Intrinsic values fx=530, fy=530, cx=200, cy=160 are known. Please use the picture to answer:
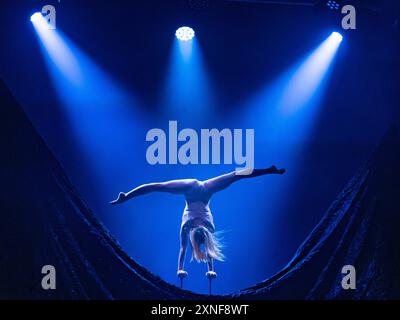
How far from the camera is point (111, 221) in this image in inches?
128

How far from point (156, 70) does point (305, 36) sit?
1025mm

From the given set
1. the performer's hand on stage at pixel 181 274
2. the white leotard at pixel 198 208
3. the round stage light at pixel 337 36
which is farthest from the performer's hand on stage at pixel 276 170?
the round stage light at pixel 337 36

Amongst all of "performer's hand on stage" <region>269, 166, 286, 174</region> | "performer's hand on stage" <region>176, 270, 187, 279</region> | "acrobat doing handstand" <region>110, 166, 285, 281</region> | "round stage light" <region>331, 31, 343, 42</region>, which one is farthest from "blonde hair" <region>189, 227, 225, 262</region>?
"round stage light" <region>331, 31, 343, 42</region>

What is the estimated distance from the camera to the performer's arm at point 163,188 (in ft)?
10.5

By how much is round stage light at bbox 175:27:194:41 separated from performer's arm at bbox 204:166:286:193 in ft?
3.12

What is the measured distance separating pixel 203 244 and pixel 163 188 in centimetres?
42

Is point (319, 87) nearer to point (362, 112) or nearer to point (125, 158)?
point (362, 112)

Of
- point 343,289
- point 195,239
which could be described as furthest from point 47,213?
point 343,289

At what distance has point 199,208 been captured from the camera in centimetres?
320

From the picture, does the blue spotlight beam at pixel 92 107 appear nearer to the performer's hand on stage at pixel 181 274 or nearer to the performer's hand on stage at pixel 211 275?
the performer's hand on stage at pixel 181 274

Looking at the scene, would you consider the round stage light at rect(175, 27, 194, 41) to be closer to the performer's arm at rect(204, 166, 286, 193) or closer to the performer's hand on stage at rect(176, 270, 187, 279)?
the performer's arm at rect(204, 166, 286, 193)

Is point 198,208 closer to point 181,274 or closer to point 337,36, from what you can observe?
point 181,274

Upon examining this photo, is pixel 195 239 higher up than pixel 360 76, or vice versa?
pixel 360 76

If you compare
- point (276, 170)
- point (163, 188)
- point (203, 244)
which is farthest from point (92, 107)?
point (276, 170)
